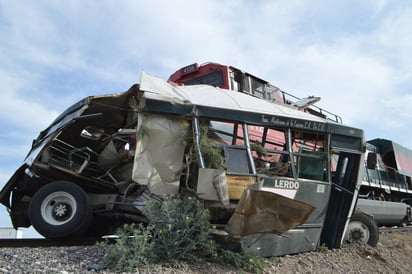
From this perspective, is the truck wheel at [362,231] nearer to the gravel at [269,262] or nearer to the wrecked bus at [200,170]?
the gravel at [269,262]

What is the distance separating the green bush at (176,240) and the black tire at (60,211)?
1.22 m

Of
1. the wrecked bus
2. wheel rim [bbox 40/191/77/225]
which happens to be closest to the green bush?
the wrecked bus

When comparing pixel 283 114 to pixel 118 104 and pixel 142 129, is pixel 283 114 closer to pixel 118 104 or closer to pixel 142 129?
pixel 142 129

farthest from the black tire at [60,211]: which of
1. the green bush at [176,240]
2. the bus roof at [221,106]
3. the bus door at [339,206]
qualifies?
the bus door at [339,206]

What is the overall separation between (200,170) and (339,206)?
9.66 feet

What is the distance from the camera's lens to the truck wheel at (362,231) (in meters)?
7.40

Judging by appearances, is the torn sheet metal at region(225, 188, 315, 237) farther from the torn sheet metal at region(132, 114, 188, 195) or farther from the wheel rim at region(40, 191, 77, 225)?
the wheel rim at region(40, 191, 77, 225)

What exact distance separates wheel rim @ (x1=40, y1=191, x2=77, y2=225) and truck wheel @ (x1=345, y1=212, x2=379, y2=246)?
17.4ft

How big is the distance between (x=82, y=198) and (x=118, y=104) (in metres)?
1.77

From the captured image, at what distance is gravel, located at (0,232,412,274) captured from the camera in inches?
165

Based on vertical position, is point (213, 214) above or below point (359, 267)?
above

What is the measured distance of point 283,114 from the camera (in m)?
6.12

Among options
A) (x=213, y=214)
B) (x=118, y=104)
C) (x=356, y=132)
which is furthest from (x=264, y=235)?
(x=118, y=104)

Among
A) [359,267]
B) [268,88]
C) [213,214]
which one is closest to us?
[213,214]
